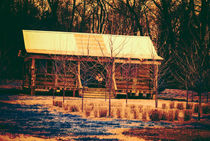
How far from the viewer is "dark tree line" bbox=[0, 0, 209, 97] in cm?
3366

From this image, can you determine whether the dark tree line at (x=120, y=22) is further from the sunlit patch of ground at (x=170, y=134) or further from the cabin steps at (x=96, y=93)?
the sunlit patch of ground at (x=170, y=134)

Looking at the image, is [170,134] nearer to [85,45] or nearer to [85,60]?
[85,60]

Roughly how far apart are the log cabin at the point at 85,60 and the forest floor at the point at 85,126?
760 centimetres

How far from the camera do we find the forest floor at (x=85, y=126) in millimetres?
11170

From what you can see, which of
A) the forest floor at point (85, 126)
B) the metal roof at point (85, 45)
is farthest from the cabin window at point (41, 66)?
the forest floor at point (85, 126)

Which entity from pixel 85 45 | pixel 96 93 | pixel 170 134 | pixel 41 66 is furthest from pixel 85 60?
pixel 170 134

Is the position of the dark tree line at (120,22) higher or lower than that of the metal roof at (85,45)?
higher

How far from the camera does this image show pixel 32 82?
2544 centimetres

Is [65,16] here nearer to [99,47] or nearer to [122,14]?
[122,14]

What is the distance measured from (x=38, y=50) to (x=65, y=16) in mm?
22890

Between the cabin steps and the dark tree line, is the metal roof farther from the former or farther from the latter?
the cabin steps

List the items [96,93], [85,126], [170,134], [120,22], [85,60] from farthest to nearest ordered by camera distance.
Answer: [120,22] < [96,93] < [85,60] < [85,126] < [170,134]

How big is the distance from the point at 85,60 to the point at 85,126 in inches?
514

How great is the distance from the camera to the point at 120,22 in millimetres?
38969
